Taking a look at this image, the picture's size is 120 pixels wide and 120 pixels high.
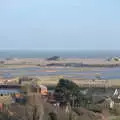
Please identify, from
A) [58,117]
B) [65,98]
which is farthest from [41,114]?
[65,98]

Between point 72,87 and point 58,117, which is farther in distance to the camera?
point 72,87

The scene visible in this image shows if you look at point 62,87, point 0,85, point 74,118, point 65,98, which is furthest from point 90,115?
point 0,85

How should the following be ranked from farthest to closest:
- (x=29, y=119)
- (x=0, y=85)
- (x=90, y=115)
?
(x=0, y=85)
(x=90, y=115)
(x=29, y=119)

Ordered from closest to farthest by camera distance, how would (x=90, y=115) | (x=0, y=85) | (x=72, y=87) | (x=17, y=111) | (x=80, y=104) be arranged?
(x=17, y=111) < (x=90, y=115) < (x=80, y=104) < (x=72, y=87) < (x=0, y=85)

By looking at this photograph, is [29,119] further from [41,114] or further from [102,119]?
[102,119]

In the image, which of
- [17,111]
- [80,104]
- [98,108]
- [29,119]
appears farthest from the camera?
[80,104]

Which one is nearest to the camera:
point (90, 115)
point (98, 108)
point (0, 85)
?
point (90, 115)

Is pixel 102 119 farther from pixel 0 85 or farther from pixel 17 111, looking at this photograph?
pixel 0 85

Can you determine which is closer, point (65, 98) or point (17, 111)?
point (17, 111)

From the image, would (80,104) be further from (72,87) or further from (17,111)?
(17,111)
